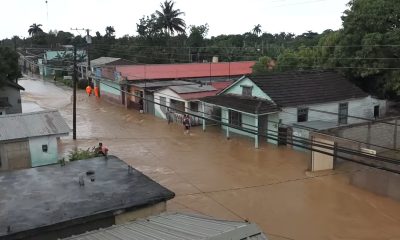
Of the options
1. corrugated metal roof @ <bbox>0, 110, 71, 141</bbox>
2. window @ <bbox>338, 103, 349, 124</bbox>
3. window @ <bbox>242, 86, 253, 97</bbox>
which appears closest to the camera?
corrugated metal roof @ <bbox>0, 110, 71, 141</bbox>

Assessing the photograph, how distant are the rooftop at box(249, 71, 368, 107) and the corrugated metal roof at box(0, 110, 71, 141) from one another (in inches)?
537

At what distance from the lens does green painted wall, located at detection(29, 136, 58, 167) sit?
21172 millimetres

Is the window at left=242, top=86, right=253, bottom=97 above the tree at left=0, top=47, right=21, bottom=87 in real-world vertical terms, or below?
below

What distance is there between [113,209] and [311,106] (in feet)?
67.2

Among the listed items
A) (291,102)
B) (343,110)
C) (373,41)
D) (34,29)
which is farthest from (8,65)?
(34,29)

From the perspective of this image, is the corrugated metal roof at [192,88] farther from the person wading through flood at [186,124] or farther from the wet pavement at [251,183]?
the person wading through flood at [186,124]

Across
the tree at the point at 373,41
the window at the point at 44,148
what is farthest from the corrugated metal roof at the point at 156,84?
the window at the point at 44,148

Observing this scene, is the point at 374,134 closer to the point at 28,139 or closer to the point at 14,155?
the point at 28,139

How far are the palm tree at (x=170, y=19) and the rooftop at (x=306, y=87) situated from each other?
139ft

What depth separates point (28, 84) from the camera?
68.6m

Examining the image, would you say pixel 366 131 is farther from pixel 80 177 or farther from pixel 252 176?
pixel 80 177

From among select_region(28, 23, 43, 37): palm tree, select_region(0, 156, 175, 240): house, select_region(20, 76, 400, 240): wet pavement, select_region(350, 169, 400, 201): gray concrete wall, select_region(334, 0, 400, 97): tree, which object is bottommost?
select_region(20, 76, 400, 240): wet pavement

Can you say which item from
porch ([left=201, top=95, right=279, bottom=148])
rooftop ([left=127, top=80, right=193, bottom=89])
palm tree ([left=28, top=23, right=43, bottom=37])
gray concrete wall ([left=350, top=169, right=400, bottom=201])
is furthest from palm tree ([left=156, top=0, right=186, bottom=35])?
palm tree ([left=28, top=23, right=43, bottom=37])

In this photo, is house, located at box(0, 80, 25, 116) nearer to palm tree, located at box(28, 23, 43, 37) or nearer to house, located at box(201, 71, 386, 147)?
house, located at box(201, 71, 386, 147)
